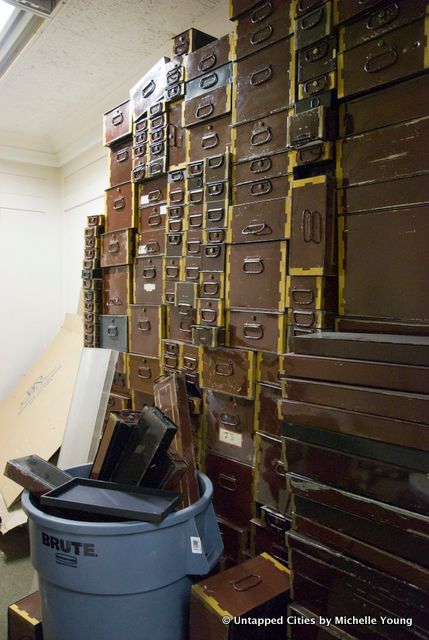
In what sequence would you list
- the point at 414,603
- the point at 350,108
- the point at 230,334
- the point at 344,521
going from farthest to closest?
1. the point at 230,334
2. the point at 350,108
3. the point at 344,521
4. the point at 414,603

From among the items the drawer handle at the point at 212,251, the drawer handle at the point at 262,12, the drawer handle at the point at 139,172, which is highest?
the drawer handle at the point at 262,12

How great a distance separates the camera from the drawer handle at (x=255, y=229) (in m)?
1.55

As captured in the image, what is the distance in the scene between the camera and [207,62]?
1783 millimetres

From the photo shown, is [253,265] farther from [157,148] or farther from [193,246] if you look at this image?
[157,148]

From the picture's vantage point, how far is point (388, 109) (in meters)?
1.24

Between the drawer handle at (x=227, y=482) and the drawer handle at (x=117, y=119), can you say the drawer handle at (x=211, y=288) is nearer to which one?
the drawer handle at (x=227, y=482)

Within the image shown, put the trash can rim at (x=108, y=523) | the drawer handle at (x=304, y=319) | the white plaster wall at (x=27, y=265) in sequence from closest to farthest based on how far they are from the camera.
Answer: the trash can rim at (x=108, y=523) < the drawer handle at (x=304, y=319) < the white plaster wall at (x=27, y=265)

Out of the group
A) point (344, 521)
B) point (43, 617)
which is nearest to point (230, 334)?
point (344, 521)

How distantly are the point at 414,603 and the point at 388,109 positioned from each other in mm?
1189

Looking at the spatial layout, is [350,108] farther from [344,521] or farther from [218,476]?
[218,476]

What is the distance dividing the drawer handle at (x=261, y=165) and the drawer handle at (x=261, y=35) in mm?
392

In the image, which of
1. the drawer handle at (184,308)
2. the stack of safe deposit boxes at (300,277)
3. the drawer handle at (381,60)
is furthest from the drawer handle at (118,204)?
the drawer handle at (381,60)

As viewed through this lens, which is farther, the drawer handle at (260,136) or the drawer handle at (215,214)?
the drawer handle at (215,214)

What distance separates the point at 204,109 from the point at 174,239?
0.52 meters
